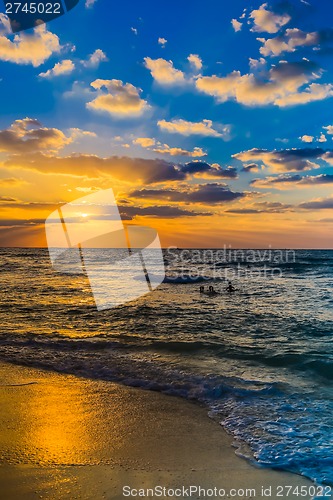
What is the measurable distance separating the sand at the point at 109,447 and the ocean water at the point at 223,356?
439 mm

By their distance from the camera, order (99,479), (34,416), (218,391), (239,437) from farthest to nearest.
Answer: (218,391) → (34,416) → (239,437) → (99,479)

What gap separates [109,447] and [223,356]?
16.9ft

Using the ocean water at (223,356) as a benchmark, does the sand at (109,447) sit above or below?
above

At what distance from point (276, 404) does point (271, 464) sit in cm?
205

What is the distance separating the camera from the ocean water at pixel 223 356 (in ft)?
17.6

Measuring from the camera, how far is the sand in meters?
3.89

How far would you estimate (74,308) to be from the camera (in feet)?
54.0

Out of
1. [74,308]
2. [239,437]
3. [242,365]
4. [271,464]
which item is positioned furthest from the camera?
[74,308]

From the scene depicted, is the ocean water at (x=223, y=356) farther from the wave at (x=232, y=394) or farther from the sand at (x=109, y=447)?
the sand at (x=109, y=447)

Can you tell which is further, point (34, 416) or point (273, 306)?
point (273, 306)

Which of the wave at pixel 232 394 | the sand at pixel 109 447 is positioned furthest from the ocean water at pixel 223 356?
the sand at pixel 109 447

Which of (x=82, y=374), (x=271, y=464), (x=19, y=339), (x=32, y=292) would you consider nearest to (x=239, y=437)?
(x=271, y=464)

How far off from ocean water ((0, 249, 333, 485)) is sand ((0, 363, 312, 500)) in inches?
17.3

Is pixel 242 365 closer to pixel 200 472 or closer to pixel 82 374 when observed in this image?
pixel 82 374
